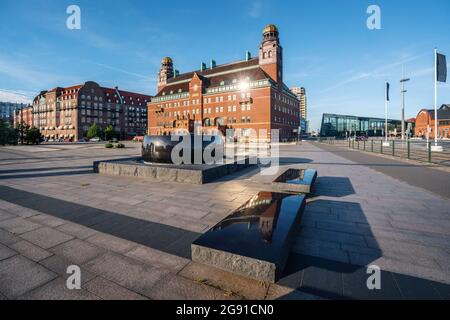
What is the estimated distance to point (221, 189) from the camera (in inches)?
292

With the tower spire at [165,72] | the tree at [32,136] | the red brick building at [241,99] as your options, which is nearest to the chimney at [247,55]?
the red brick building at [241,99]

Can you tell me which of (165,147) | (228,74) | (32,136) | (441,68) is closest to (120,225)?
(165,147)

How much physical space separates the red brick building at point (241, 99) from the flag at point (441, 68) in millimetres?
36058

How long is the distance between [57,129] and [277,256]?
356 ft

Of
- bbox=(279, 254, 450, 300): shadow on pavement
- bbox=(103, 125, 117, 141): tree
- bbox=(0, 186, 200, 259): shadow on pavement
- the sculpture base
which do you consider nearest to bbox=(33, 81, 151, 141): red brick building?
bbox=(103, 125, 117, 141): tree

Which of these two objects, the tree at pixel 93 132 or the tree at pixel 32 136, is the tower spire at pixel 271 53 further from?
the tree at pixel 93 132

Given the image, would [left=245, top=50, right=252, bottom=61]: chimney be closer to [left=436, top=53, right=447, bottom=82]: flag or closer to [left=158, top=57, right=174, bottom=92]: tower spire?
[left=158, top=57, right=174, bottom=92]: tower spire

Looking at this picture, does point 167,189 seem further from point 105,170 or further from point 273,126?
point 273,126

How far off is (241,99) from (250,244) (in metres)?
60.9

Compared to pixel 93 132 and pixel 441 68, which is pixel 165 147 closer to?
pixel 441 68

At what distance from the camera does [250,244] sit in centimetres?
277

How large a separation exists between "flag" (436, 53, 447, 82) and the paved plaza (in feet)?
76.1

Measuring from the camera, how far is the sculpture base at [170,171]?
834 centimetres

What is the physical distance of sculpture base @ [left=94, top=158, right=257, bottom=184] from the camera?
8344 mm
